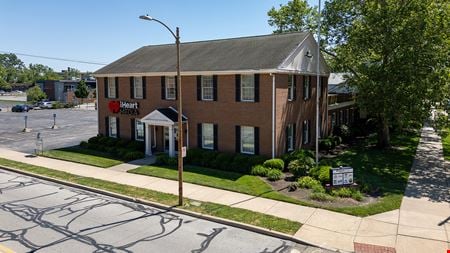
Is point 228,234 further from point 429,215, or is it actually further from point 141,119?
point 141,119

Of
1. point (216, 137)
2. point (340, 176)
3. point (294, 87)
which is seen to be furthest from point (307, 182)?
point (294, 87)

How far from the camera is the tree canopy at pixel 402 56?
22141 mm

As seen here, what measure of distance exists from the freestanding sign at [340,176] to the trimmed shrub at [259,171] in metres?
3.99

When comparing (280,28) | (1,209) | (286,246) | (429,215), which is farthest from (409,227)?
(280,28)

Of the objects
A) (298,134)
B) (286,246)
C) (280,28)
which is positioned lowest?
(286,246)

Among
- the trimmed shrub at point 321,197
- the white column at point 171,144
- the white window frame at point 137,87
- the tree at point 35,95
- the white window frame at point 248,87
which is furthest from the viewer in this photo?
the tree at point 35,95

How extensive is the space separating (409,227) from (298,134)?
1266cm

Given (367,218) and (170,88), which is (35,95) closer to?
(170,88)

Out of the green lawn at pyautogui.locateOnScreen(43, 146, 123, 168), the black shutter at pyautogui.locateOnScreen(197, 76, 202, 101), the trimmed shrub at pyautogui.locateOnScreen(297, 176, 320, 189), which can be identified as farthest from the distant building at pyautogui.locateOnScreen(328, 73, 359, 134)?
the green lawn at pyautogui.locateOnScreen(43, 146, 123, 168)

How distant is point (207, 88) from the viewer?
939 inches

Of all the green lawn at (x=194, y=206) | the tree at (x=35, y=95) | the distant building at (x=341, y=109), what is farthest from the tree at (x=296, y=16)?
the tree at (x=35, y=95)

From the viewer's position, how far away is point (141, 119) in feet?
86.2

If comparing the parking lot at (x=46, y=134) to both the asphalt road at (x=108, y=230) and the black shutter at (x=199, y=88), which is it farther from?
the asphalt road at (x=108, y=230)

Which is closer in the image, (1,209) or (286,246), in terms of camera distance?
(286,246)
